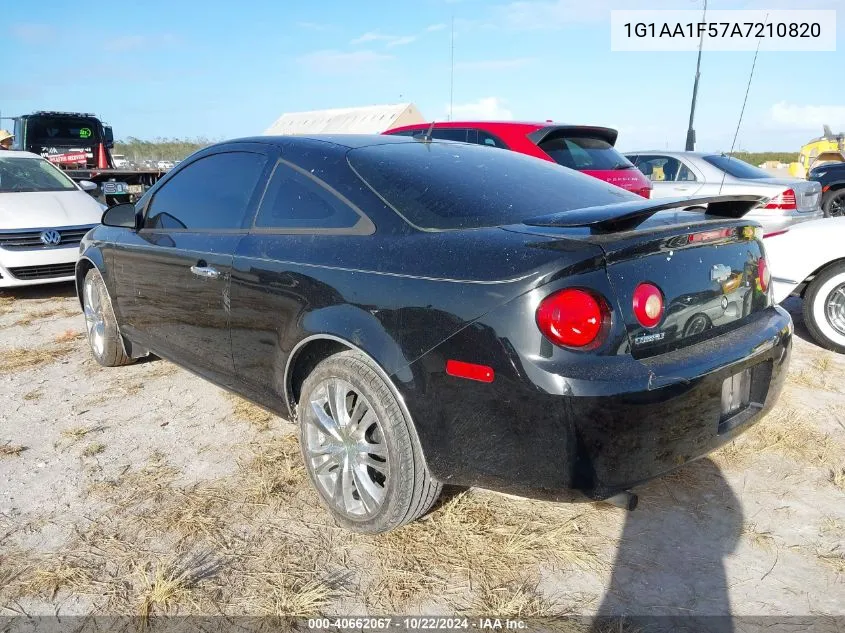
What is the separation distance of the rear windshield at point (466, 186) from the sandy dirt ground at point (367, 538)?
1.18 metres

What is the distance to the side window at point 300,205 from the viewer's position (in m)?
2.62

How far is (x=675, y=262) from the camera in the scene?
215cm

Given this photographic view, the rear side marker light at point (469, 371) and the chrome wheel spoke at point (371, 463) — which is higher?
the rear side marker light at point (469, 371)

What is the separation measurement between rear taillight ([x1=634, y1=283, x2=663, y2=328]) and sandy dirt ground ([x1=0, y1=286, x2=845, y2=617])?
0.91 m

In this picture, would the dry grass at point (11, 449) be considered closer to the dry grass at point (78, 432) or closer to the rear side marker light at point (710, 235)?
the dry grass at point (78, 432)

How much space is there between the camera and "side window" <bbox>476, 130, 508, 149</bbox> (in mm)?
6957

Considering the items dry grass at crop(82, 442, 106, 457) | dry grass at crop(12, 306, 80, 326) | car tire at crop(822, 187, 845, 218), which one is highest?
car tire at crop(822, 187, 845, 218)

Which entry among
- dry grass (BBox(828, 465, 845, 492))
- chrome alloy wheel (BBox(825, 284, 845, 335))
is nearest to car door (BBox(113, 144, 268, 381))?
dry grass (BBox(828, 465, 845, 492))

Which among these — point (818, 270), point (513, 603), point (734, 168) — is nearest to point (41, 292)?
point (513, 603)

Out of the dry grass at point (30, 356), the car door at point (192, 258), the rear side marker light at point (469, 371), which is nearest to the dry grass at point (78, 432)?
the car door at point (192, 258)

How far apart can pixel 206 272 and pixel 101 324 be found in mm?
1772

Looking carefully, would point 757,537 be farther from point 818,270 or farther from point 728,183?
point 728,183

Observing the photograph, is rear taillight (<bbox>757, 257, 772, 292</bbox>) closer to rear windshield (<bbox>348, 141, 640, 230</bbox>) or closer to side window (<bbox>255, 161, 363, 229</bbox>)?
rear windshield (<bbox>348, 141, 640, 230</bbox>)

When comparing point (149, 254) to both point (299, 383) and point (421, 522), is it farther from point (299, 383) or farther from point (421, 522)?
point (421, 522)
